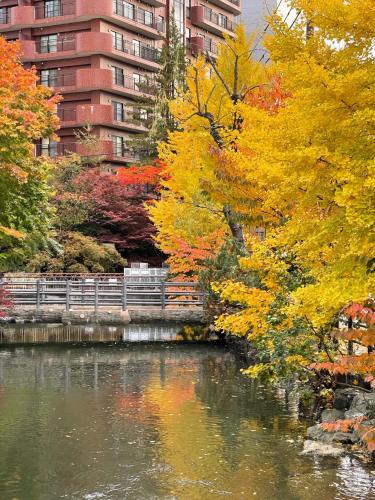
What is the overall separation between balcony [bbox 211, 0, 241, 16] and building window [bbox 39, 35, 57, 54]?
18012 millimetres

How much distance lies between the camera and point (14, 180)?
2377 centimetres

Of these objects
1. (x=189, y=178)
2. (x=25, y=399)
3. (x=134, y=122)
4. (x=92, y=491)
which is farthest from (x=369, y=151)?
(x=134, y=122)

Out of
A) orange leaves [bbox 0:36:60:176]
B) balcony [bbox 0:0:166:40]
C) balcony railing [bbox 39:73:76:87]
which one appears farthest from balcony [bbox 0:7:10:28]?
orange leaves [bbox 0:36:60:176]

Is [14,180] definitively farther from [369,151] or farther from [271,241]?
[369,151]

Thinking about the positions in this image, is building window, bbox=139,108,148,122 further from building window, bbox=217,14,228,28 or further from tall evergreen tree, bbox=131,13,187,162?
building window, bbox=217,14,228,28

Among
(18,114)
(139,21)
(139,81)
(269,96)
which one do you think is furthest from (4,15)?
(269,96)

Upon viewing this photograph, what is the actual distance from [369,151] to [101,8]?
44.9 m

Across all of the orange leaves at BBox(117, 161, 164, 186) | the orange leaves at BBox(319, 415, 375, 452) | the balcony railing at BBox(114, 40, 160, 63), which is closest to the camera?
the orange leaves at BBox(319, 415, 375, 452)

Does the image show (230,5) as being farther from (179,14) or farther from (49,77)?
(49,77)

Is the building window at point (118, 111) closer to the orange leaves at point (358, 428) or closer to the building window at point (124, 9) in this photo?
the building window at point (124, 9)

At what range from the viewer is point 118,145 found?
53.7 meters

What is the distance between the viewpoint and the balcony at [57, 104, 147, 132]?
5156 cm

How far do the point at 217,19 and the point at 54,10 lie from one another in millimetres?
18057

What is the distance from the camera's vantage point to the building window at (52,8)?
53.0 m
